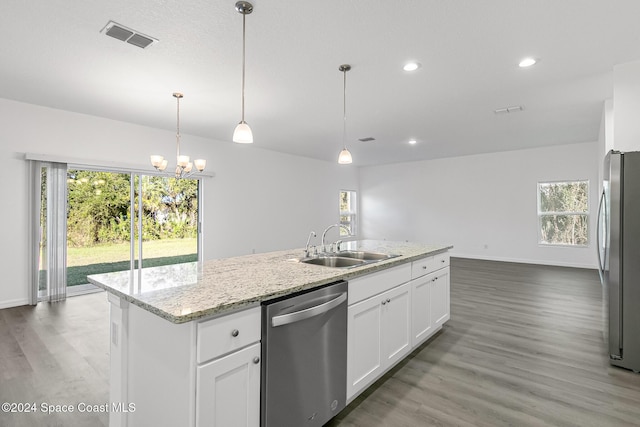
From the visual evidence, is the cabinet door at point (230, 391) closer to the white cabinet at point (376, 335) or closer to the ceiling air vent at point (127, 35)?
the white cabinet at point (376, 335)

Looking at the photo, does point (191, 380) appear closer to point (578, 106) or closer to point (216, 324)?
point (216, 324)

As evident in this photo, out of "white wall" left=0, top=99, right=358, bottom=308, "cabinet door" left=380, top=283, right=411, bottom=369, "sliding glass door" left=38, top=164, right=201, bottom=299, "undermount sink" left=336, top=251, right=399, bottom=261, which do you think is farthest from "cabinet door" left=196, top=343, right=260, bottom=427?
"white wall" left=0, top=99, right=358, bottom=308

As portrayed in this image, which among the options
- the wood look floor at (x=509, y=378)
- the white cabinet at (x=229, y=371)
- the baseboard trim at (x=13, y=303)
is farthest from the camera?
the baseboard trim at (x=13, y=303)

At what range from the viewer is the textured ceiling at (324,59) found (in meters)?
2.27

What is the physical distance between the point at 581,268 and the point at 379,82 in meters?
6.17

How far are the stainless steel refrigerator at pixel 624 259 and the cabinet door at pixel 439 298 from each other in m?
1.28

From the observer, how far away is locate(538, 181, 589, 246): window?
677 cm

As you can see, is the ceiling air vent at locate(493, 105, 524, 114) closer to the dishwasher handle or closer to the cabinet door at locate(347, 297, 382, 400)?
the cabinet door at locate(347, 297, 382, 400)

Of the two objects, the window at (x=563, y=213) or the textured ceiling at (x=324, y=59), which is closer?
the textured ceiling at (x=324, y=59)

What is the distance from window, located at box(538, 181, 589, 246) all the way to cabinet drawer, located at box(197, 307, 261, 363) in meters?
7.72

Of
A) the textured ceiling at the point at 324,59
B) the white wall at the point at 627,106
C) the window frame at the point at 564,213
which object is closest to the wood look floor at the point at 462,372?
the white wall at the point at 627,106

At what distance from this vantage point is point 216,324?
1.31 meters

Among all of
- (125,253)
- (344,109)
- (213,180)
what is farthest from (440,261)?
(125,253)

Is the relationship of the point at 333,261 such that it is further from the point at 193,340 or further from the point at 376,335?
the point at 193,340
